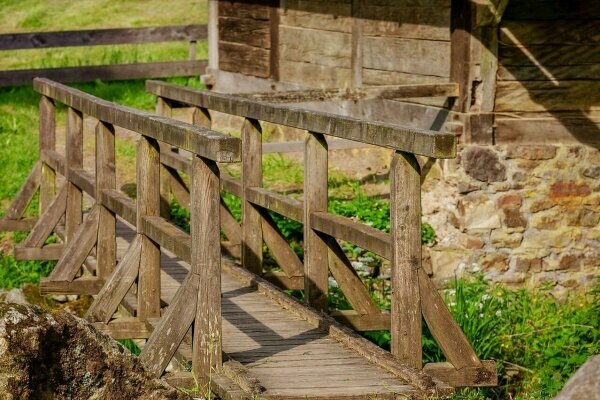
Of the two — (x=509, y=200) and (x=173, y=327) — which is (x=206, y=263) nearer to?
(x=173, y=327)

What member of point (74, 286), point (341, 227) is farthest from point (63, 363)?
point (74, 286)

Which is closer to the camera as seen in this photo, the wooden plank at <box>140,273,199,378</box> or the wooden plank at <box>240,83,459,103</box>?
the wooden plank at <box>140,273,199,378</box>

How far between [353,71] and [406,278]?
5816mm

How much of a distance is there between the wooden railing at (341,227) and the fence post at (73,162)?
0.72 metres

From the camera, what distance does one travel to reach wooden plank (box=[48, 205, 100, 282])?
24.8ft

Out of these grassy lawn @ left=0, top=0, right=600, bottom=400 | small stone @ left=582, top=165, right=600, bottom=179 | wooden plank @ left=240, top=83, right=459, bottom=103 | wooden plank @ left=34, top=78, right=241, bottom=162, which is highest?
wooden plank @ left=34, top=78, right=241, bottom=162

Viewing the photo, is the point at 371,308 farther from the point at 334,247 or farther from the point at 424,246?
the point at 424,246

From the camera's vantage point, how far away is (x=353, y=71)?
11.1 metres

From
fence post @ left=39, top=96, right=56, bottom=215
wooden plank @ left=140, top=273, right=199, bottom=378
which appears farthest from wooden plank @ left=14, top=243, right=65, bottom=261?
wooden plank @ left=140, top=273, right=199, bottom=378

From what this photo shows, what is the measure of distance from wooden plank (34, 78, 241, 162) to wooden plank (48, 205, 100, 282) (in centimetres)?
66

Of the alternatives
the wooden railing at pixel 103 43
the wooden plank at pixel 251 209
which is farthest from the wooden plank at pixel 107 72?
the wooden plank at pixel 251 209

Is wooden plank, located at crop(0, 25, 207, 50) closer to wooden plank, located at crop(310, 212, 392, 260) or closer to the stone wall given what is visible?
the stone wall

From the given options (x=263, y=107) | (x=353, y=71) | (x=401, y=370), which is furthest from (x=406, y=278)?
(x=353, y=71)

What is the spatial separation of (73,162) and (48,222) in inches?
21.4
